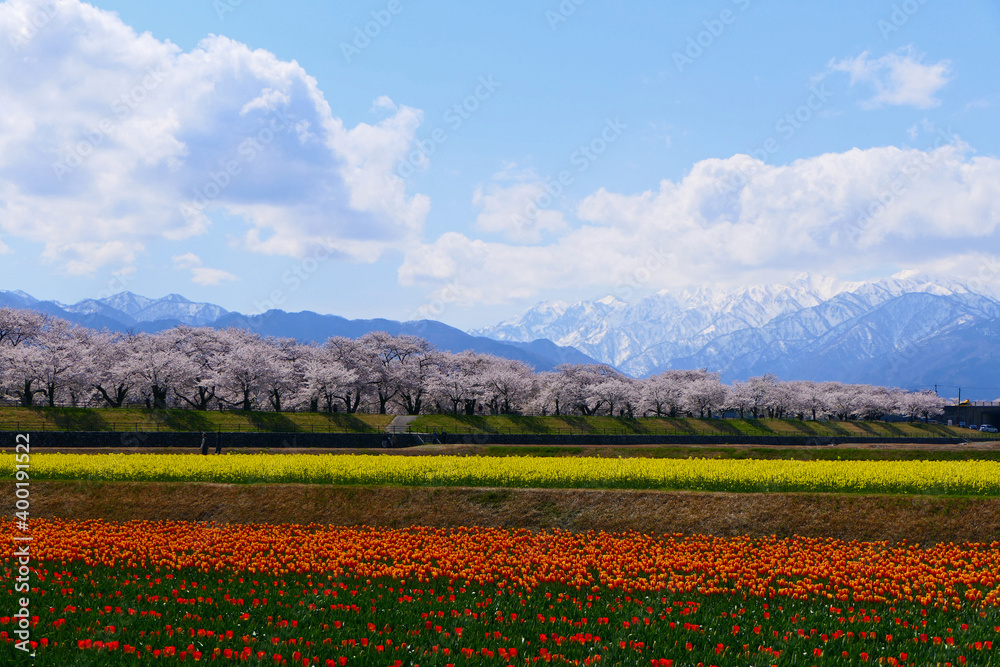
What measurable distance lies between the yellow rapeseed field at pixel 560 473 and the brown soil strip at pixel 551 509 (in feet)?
6.15

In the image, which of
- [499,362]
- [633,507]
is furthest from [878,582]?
[499,362]

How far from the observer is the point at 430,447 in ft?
143

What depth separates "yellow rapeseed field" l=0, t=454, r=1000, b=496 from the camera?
22125mm

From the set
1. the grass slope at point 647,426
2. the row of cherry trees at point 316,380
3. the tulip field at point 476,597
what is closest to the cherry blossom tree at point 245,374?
the row of cherry trees at point 316,380

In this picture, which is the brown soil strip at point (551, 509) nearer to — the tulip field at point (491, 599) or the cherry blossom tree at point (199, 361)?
the tulip field at point (491, 599)

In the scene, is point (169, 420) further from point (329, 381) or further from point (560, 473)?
point (560, 473)

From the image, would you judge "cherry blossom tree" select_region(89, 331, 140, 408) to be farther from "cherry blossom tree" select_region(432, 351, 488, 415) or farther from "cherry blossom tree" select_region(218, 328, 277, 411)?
"cherry blossom tree" select_region(432, 351, 488, 415)

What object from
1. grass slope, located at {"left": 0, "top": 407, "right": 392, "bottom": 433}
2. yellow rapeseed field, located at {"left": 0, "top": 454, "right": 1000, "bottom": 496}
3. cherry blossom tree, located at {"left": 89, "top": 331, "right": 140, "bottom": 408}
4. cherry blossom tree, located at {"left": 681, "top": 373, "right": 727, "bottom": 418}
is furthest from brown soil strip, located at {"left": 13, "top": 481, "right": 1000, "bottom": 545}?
cherry blossom tree, located at {"left": 681, "top": 373, "right": 727, "bottom": 418}

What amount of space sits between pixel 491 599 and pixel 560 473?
12.0 meters

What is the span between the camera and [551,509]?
1978cm

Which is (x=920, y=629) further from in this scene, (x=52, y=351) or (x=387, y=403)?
(x=387, y=403)

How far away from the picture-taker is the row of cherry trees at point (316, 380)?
7550cm

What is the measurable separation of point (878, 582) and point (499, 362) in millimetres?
103012

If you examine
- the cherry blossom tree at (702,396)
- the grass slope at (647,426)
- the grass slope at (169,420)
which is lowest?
the grass slope at (647,426)
